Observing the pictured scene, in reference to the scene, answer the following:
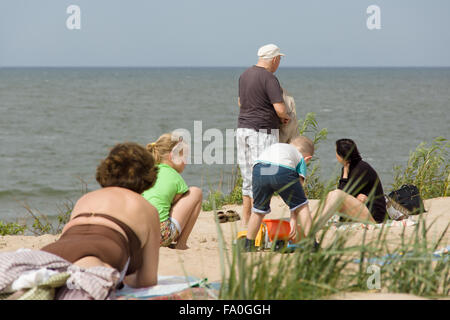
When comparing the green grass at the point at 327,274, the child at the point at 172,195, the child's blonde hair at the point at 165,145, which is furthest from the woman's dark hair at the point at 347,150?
the green grass at the point at 327,274

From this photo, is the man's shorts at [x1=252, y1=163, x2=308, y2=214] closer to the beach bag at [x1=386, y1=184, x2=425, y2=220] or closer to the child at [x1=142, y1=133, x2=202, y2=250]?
the child at [x1=142, y1=133, x2=202, y2=250]

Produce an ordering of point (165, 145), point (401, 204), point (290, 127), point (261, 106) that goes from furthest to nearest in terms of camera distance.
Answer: point (401, 204), point (290, 127), point (261, 106), point (165, 145)

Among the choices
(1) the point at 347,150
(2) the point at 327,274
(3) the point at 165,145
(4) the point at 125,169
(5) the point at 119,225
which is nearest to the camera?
(2) the point at 327,274

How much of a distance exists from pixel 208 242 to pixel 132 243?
2.35 meters

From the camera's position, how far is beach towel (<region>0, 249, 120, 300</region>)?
284cm

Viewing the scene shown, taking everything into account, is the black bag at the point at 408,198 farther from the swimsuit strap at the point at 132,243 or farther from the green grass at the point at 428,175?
the swimsuit strap at the point at 132,243

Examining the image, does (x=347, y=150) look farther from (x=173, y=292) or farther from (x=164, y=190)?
(x=173, y=292)

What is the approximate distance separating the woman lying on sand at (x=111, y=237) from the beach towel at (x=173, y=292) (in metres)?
0.10

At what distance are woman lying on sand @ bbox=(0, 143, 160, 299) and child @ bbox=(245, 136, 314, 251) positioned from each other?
1369 millimetres

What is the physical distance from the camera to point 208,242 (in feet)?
18.5

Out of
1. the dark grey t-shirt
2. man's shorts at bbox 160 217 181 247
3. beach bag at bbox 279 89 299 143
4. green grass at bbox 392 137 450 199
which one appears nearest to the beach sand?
man's shorts at bbox 160 217 181 247

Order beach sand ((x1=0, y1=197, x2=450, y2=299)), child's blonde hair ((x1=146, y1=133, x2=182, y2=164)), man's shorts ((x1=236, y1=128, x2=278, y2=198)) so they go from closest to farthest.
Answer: beach sand ((x1=0, y1=197, x2=450, y2=299))
child's blonde hair ((x1=146, y1=133, x2=182, y2=164))
man's shorts ((x1=236, y1=128, x2=278, y2=198))

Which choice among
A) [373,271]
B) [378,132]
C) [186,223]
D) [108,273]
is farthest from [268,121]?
[378,132]
